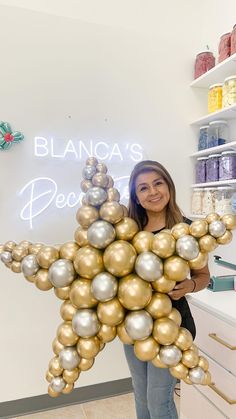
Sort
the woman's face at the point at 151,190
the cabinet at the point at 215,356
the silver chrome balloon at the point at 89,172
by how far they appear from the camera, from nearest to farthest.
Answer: the silver chrome balloon at the point at 89,172, the woman's face at the point at 151,190, the cabinet at the point at 215,356

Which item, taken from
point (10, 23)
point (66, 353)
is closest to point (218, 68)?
point (10, 23)

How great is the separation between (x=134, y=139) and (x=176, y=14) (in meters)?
0.87

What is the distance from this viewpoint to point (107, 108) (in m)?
1.83

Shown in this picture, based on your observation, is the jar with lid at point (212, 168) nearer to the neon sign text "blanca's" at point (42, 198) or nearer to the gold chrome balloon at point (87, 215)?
the neon sign text "blanca's" at point (42, 198)

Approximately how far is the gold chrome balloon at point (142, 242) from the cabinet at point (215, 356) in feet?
2.82

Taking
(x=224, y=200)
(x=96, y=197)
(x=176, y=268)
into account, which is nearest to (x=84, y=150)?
(x=224, y=200)

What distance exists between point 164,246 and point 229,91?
1.38 m

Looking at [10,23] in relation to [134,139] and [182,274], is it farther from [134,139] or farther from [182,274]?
[182,274]

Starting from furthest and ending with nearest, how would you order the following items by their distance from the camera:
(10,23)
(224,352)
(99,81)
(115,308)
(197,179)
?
(197,179) → (99,81) → (10,23) → (224,352) → (115,308)

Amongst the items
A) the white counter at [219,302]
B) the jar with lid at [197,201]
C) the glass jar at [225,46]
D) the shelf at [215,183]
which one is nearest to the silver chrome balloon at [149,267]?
the white counter at [219,302]

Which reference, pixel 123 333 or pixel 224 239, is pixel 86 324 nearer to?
pixel 123 333

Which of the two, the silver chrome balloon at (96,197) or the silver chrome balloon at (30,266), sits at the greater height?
the silver chrome balloon at (96,197)

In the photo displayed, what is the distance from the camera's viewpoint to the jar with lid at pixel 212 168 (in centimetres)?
173

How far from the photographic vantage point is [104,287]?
0.46 m
